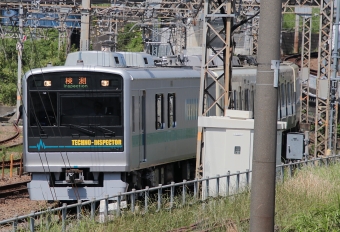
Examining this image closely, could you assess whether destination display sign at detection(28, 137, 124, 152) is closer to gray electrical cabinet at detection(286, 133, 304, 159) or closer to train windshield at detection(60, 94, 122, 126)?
train windshield at detection(60, 94, 122, 126)

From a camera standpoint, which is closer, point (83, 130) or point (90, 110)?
point (83, 130)

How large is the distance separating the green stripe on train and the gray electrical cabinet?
7.42ft

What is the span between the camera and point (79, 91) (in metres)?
15.4

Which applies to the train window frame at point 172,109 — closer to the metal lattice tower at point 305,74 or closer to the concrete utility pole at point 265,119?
the concrete utility pole at point 265,119

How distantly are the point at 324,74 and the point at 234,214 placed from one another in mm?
19366

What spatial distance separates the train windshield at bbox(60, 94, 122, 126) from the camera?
1530 centimetres

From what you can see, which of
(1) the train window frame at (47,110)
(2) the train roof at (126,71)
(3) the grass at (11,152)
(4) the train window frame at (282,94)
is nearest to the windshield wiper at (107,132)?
(1) the train window frame at (47,110)

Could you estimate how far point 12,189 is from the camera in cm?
1864

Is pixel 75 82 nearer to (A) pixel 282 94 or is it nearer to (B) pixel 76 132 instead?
(B) pixel 76 132

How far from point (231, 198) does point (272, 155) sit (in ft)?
11.1

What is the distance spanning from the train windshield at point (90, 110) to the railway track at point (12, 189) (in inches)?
132

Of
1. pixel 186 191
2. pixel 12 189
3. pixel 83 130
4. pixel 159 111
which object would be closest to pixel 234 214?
pixel 186 191

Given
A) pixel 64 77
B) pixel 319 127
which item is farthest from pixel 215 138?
pixel 319 127

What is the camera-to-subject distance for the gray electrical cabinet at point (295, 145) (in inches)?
723
